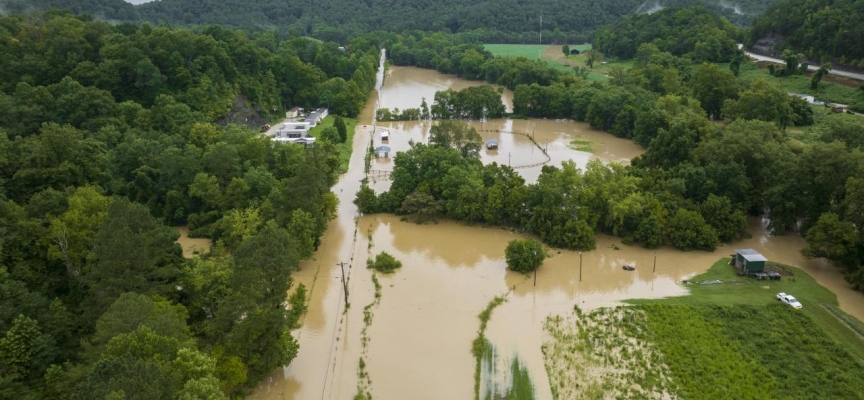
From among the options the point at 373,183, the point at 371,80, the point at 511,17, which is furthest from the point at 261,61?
the point at 511,17

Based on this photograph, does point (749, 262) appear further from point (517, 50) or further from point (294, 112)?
point (517, 50)

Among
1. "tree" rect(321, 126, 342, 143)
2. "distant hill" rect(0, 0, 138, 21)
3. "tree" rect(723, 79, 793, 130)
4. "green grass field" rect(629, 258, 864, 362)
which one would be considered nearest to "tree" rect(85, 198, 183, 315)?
"green grass field" rect(629, 258, 864, 362)

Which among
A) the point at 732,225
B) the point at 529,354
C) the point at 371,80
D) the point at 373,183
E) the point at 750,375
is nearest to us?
the point at 750,375

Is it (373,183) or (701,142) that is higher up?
(701,142)

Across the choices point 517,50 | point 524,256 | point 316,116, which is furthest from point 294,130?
point 517,50

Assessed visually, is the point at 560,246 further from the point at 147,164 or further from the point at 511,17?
the point at 511,17

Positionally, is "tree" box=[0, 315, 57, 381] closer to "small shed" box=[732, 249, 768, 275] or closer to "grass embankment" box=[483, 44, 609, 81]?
"small shed" box=[732, 249, 768, 275]
